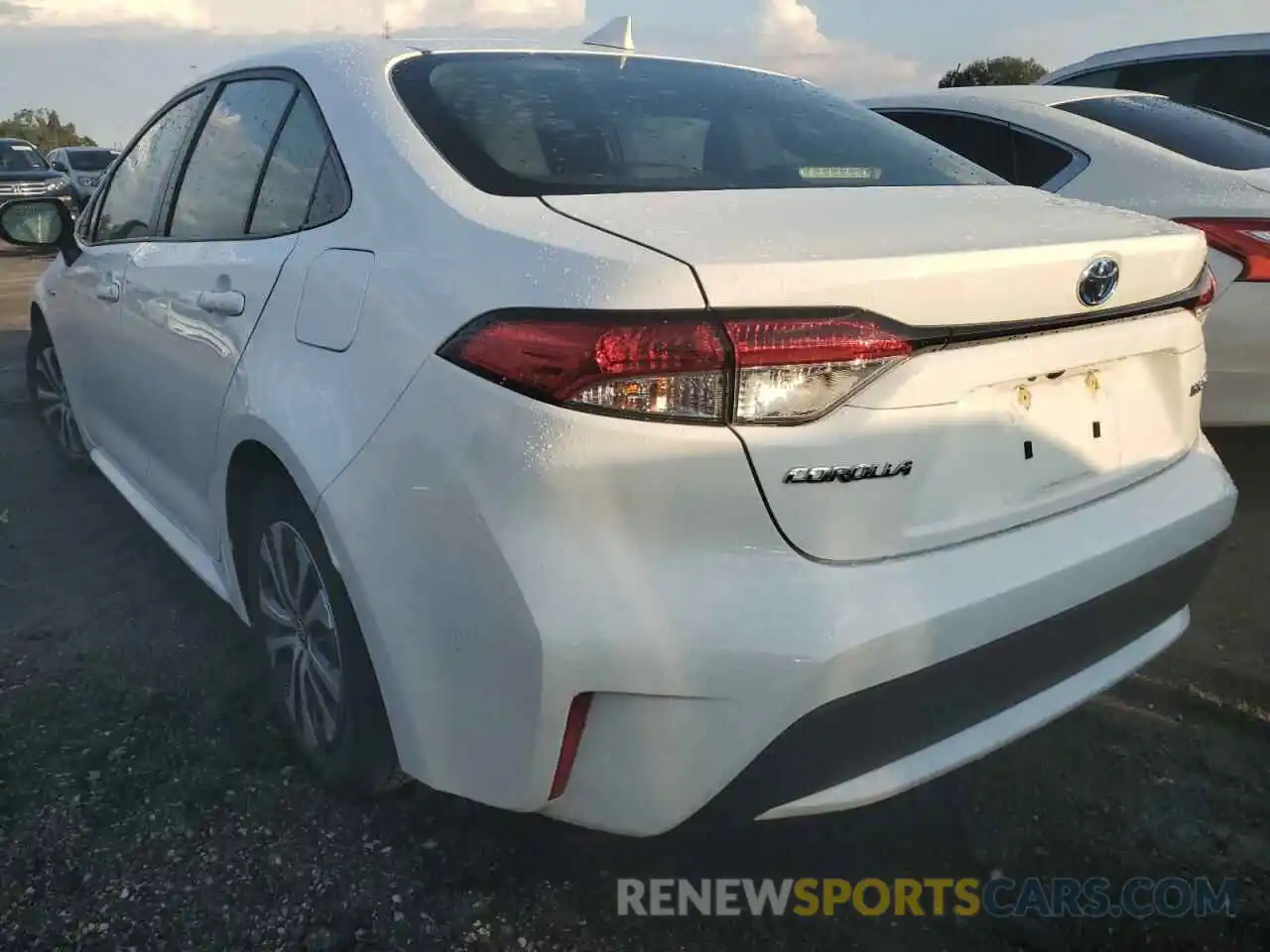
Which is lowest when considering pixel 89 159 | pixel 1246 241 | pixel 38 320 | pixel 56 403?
pixel 56 403

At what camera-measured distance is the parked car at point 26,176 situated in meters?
16.8

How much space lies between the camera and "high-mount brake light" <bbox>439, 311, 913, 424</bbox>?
1.57 meters

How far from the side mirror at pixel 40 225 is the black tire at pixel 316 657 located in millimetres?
1987

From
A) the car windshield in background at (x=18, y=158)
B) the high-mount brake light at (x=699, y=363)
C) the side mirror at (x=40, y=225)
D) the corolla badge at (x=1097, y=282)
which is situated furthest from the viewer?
the car windshield in background at (x=18, y=158)

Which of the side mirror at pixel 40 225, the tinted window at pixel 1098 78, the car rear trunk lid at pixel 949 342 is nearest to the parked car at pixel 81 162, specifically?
the side mirror at pixel 40 225

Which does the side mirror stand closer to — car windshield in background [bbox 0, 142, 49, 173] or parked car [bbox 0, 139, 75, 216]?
parked car [bbox 0, 139, 75, 216]

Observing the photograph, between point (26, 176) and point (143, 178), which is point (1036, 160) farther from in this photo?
point (26, 176)

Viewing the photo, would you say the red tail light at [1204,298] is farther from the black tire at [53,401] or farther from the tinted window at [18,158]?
the tinted window at [18,158]

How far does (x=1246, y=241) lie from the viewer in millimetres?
3482

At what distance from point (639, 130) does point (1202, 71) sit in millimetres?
5094

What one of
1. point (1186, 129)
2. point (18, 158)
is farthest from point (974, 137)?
point (18, 158)

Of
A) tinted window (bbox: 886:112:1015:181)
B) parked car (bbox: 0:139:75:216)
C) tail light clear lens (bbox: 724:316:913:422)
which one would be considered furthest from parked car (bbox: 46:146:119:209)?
tail light clear lens (bbox: 724:316:913:422)

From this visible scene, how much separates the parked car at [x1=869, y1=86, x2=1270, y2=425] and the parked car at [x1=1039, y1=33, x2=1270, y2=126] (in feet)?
5.12

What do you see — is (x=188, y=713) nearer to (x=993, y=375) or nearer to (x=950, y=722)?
(x=950, y=722)
